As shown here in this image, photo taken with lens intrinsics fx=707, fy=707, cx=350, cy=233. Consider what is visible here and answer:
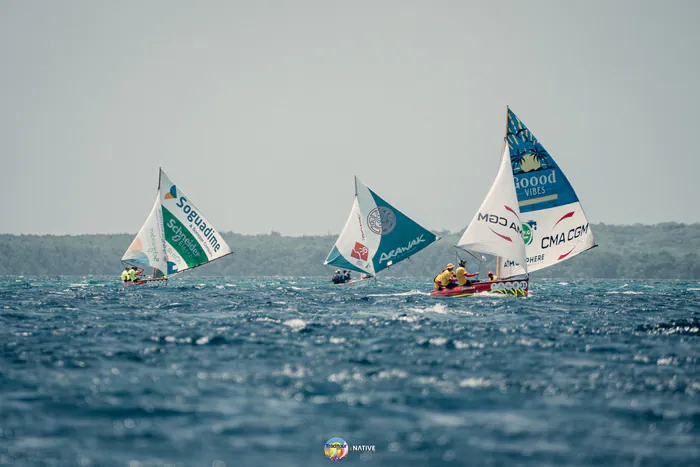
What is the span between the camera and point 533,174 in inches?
1641

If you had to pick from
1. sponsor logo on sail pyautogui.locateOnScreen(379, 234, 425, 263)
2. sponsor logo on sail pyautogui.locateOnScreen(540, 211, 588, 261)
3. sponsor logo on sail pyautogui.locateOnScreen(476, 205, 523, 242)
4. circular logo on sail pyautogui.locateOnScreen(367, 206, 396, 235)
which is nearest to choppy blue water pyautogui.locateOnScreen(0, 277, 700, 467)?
sponsor logo on sail pyautogui.locateOnScreen(476, 205, 523, 242)

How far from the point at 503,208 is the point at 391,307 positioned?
30.3ft

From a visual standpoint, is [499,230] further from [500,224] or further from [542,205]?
[542,205]

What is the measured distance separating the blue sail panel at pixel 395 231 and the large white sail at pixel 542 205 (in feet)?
40.2

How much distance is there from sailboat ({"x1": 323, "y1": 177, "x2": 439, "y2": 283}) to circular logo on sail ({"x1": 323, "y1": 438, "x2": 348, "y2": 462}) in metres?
43.3

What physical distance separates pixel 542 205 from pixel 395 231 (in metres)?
14.5

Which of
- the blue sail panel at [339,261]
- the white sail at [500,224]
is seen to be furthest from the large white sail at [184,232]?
→ the white sail at [500,224]

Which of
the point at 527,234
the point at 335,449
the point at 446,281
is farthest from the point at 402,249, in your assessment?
the point at 335,449

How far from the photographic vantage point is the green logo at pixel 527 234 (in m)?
42.5

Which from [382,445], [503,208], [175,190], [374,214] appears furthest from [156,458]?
[175,190]

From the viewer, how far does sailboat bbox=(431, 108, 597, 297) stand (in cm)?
4109

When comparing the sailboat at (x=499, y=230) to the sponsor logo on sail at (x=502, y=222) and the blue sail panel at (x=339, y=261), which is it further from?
the blue sail panel at (x=339, y=261)

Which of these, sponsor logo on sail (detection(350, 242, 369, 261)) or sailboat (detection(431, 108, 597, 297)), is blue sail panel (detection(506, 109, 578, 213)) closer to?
sailboat (detection(431, 108, 597, 297))

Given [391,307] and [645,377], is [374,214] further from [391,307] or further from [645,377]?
[645,377]
